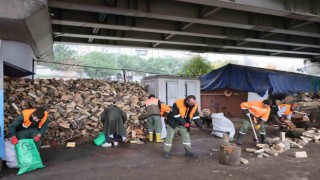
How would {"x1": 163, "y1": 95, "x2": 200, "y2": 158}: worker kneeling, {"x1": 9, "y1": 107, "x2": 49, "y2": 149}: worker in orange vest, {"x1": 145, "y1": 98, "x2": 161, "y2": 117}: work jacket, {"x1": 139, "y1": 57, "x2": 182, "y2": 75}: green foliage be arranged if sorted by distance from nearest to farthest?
{"x1": 9, "y1": 107, "x2": 49, "y2": 149}: worker in orange vest, {"x1": 163, "y1": 95, "x2": 200, "y2": 158}: worker kneeling, {"x1": 145, "y1": 98, "x2": 161, "y2": 117}: work jacket, {"x1": 139, "y1": 57, "x2": 182, "y2": 75}: green foliage

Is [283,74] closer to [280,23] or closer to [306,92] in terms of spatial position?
[306,92]

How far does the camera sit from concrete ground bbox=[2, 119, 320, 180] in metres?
5.37

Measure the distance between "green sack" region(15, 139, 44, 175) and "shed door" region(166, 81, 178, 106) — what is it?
25.4 ft

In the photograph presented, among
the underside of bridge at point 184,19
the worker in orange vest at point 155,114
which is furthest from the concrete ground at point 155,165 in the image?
the underside of bridge at point 184,19

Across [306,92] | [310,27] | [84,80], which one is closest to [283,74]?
[306,92]

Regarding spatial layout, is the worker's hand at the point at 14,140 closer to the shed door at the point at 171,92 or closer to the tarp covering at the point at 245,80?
the shed door at the point at 171,92

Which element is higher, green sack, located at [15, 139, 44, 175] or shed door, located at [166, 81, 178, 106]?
shed door, located at [166, 81, 178, 106]

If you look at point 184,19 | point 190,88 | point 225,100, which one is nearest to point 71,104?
point 184,19

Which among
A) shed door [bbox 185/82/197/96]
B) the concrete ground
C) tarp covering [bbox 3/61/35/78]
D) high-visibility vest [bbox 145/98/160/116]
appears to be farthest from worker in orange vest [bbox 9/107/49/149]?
shed door [bbox 185/82/197/96]

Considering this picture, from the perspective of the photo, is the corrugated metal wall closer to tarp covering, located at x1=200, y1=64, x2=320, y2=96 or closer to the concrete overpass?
tarp covering, located at x1=200, y1=64, x2=320, y2=96

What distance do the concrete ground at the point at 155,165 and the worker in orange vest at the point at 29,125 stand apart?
728mm

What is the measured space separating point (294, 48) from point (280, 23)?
745 centimetres

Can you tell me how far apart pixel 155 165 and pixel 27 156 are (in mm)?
2668

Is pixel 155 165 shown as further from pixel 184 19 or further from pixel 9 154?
pixel 184 19
